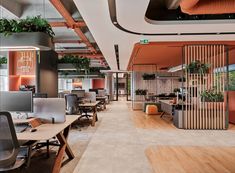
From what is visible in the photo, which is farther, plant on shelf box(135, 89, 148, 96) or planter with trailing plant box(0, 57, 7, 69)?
plant on shelf box(135, 89, 148, 96)

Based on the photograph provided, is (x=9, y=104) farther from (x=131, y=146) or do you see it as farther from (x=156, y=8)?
(x=156, y=8)

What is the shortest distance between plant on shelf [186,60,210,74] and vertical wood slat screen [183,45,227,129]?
0.10 m

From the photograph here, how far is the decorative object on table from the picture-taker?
23.1 ft

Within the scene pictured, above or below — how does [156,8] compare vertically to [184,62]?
above

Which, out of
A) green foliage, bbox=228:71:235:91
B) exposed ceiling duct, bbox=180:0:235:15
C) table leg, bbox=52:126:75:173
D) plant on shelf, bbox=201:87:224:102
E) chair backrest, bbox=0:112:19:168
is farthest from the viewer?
green foliage, bbox=228:71:235:91

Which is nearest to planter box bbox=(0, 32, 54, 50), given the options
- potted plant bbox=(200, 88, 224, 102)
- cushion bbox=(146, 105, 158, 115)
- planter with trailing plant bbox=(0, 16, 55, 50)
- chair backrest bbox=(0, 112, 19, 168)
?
planter with trailing plant bbox=(0, 16, 55, 50)

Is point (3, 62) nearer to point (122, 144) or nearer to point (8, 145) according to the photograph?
point (122, 144)

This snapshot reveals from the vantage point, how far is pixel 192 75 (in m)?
7.21

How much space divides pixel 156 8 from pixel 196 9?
1821 millimetres

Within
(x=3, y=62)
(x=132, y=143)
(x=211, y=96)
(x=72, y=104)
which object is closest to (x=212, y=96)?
(x=211, y=96)

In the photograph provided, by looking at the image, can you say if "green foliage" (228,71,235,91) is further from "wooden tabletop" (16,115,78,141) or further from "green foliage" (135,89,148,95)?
"wooden tabletop" (16,115,78,141)

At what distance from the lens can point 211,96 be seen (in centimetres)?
703

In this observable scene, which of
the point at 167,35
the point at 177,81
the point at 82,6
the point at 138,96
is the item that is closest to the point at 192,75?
the point at 167,35

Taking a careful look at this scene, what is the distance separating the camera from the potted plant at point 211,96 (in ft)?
23.0
